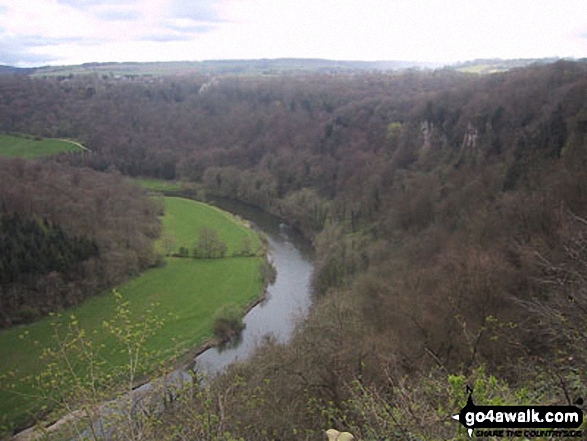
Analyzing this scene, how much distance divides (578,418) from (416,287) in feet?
42.2

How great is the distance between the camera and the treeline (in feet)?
86.2

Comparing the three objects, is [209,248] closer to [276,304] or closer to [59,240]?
[276,304]

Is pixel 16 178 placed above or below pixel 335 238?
above

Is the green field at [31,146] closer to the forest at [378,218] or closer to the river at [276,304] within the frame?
the forest at [378,218]

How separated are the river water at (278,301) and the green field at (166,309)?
121cm

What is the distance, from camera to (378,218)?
36.8 m

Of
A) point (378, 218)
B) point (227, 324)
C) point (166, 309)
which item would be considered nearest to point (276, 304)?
point (227, 324)

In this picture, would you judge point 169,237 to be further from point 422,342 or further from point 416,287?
point 422,342

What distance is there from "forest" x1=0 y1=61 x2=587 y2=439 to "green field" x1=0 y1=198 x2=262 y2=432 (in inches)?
88.9

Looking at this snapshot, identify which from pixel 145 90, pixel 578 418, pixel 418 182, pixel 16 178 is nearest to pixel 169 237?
pixel 16 178

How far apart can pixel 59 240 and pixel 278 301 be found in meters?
13.1

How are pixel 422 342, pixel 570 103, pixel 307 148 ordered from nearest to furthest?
pixel 422 342
pixel 570 103
pixel 307 148

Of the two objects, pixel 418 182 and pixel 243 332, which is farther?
pixel 418 182

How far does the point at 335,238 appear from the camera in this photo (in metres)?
35.5
